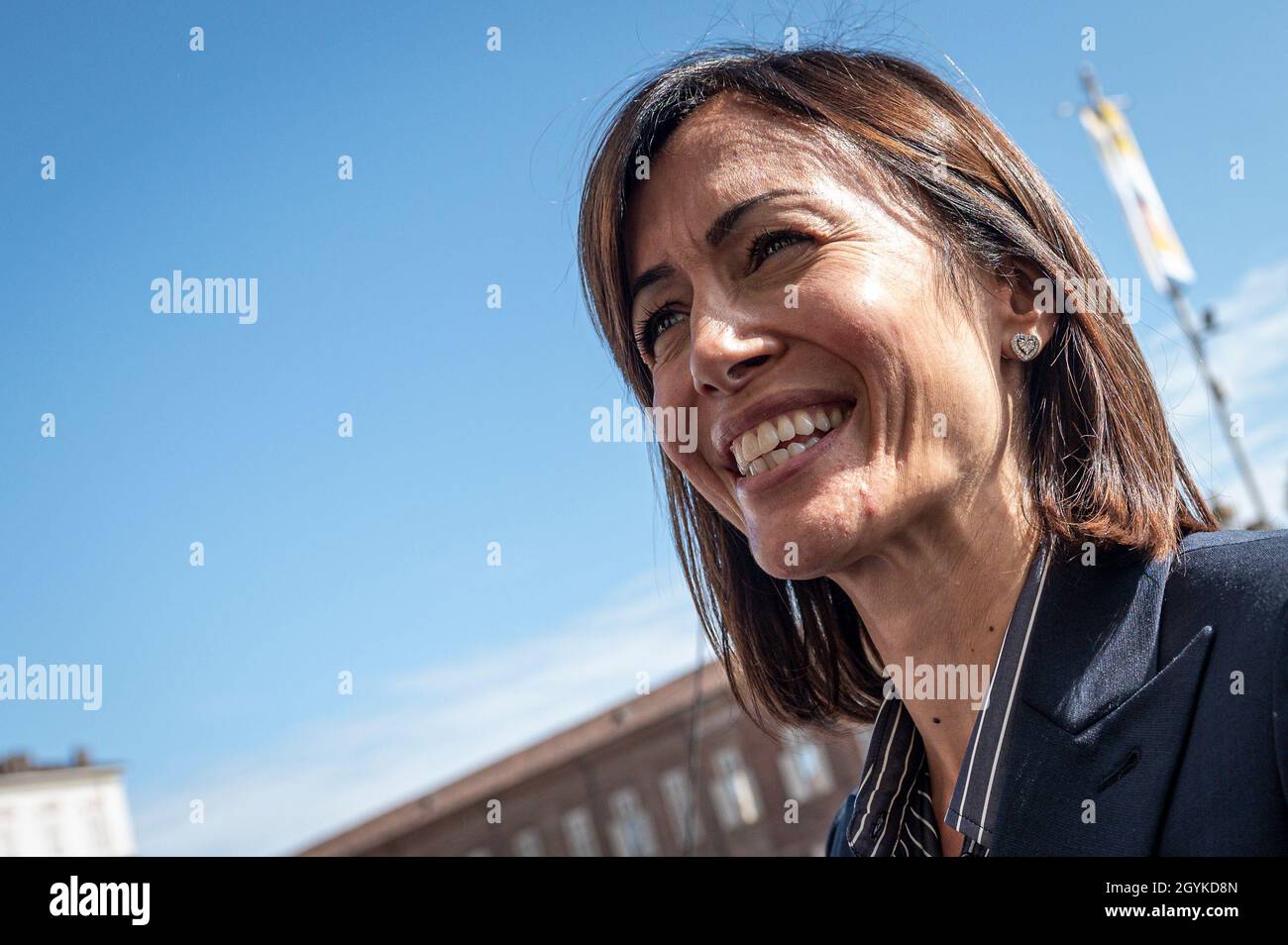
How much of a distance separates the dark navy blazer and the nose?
1.26 feet

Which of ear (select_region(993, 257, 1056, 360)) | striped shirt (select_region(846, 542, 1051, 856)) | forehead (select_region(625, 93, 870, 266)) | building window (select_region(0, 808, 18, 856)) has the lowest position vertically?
building window (select_region(0, 808, 18, 856))

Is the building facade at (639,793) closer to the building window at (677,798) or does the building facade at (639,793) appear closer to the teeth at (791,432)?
the building window at (677,798)

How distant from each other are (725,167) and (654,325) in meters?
0.22

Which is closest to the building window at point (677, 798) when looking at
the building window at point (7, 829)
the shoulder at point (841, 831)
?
the building window at point (7, 829)

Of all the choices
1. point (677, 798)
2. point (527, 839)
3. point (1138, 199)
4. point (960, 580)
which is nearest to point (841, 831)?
point (960, 580)

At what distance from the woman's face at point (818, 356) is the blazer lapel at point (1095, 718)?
6.7 inches

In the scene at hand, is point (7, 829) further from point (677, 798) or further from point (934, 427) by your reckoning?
point (934, 427)

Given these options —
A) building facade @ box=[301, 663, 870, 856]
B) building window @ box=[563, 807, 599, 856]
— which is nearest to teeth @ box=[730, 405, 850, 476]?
building facade @ box=[301, 663, 870, 856]

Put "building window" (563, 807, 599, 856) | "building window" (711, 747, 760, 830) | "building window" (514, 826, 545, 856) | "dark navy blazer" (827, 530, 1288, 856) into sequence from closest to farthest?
"dark navy blazer" (827, 530, 1288, 856) < "building window" (711, 747, 760, 830) < "building window" (563, 807, 599, 856) < "building window" (514, 826, 545, 856)

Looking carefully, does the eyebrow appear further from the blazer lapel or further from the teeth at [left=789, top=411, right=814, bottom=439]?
the blazer lapel

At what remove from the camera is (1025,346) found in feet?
4.64

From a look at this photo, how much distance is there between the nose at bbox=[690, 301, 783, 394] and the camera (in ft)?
4.37

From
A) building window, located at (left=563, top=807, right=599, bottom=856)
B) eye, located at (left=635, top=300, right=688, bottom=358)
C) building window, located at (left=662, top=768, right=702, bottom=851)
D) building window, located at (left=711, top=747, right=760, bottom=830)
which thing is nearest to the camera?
eye, located at (left=635, top=300, right=688, bottom=358)
